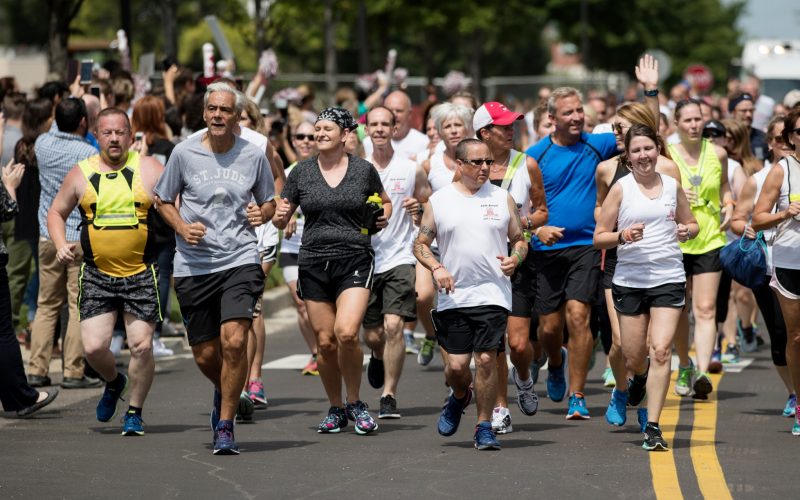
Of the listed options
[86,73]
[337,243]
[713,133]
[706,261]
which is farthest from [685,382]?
[86,73]

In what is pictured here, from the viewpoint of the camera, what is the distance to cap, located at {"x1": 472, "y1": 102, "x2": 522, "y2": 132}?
1026 cm

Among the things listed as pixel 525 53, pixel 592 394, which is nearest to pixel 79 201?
pixel 592 394

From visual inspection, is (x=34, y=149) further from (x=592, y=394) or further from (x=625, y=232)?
(x=625, y=232)

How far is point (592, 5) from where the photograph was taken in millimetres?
81188

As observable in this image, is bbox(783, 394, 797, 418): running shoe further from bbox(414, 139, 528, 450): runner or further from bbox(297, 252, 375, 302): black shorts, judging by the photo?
bbox(297, 252, 375, 302): black shorts

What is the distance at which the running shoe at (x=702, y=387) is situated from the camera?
457 inches

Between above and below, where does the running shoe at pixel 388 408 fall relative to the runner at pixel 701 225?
below

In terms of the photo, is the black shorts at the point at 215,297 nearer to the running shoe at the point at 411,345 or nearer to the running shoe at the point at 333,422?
the running shoe at the point at 333,422

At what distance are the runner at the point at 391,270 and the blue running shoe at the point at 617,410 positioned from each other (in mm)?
1441

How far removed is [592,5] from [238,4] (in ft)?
171

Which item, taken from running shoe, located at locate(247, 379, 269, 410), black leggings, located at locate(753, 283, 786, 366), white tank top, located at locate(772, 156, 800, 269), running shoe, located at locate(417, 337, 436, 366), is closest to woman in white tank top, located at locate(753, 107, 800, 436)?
white tank top, located at locate(772, 156, 800, 269)

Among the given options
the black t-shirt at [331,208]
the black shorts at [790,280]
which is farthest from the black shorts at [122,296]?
the black shorts at [790,280]

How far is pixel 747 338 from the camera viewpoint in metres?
15.1

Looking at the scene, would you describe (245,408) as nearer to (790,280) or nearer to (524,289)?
(524,289)
